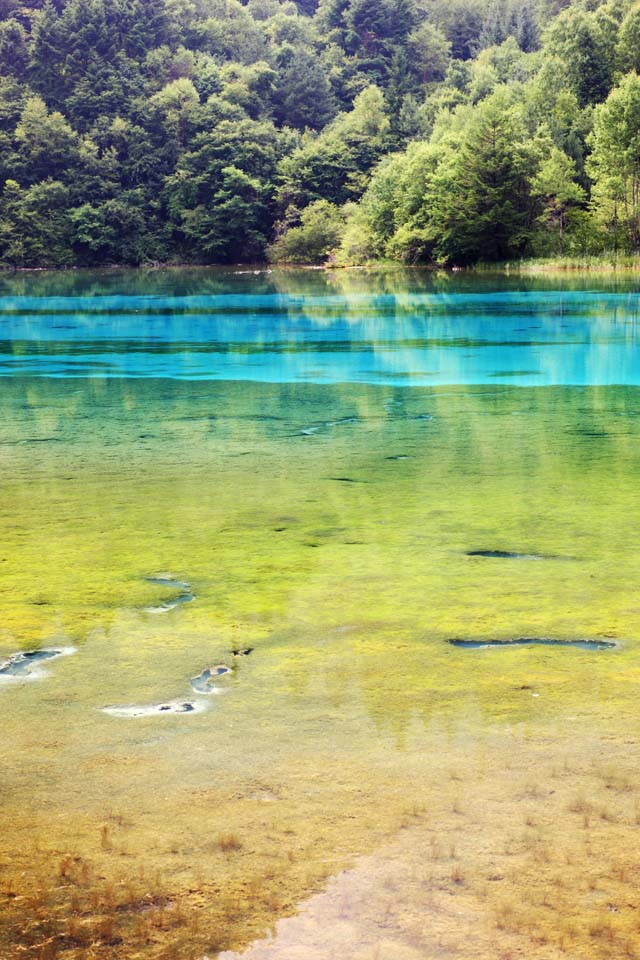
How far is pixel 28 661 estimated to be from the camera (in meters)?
4.00

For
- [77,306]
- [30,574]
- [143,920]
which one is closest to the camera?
[143,920]

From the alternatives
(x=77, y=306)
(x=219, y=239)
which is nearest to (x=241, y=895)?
(x=77, y=306)

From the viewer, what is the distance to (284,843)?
2.67 m

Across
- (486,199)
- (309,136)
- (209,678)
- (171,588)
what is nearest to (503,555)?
(171,588)

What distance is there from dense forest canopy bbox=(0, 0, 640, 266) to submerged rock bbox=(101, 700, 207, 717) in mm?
45339

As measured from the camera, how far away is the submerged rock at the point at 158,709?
11.5ft

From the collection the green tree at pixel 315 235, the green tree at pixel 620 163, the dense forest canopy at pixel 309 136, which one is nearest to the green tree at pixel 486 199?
the dense forest canopy at pixel 309 136

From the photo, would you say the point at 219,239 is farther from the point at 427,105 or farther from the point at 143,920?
the point at 143,920

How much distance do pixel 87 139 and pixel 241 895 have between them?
249 ft

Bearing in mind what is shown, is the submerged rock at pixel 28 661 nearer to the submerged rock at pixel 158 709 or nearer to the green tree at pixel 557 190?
the submerged rock at pixel 158 709

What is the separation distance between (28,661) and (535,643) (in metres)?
1.92

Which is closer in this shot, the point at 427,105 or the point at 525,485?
the point at 525,485

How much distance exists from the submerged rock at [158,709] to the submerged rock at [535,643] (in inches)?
42.6

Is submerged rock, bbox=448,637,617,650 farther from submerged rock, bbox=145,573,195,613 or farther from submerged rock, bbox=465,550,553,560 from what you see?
submerged rock, bbox=145,573,195,613
